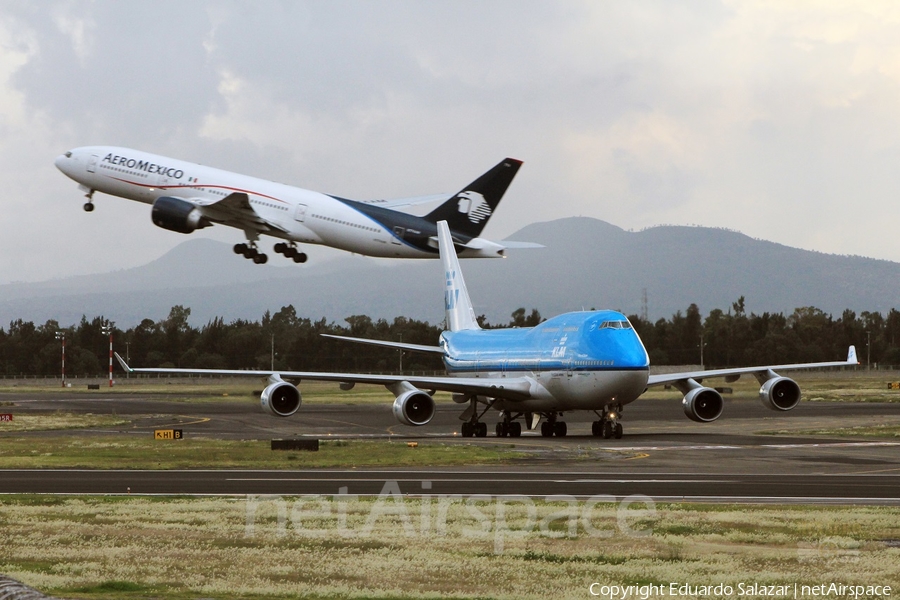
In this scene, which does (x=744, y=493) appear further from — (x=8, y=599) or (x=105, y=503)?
(x=8, y=599)

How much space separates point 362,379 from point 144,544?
2624 centimetres

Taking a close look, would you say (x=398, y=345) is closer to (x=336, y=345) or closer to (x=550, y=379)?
(x=550, y=379)

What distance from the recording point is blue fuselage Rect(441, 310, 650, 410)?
139 feet

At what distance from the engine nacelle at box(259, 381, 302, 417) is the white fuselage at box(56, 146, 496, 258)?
862 cm

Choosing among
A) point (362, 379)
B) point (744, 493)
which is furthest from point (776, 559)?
point (362, 379)

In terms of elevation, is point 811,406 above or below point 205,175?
below

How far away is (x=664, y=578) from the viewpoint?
557 inches

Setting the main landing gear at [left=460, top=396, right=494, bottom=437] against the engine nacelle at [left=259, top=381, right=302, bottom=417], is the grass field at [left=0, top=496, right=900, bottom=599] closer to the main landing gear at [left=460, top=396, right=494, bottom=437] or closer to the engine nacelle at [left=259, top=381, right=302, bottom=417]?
the engine nacelle at [left=259, top=381, right=302, bottom=417]

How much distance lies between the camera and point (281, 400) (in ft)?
142

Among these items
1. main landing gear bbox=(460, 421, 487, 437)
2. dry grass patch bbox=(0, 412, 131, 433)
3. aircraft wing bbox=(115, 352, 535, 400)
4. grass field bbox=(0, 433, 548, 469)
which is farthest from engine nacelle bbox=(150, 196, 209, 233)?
main landing gear bbox=(460, 421, 487, 437)

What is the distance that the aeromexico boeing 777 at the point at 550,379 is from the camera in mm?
42656

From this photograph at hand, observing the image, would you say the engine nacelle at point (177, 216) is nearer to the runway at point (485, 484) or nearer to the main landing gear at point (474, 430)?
the main landing gear at point (474, 430)

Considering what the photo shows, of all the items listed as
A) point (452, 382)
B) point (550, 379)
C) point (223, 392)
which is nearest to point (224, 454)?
point (452, 382)

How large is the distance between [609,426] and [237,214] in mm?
18108
